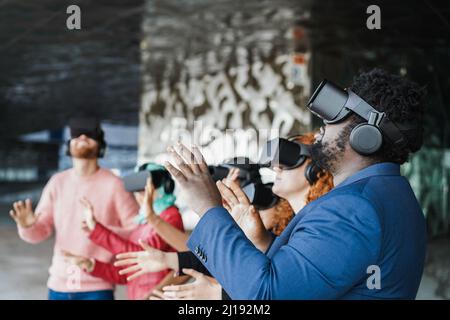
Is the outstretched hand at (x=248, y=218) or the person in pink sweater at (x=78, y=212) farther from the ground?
the outstretched hand at (x=248, y=218)

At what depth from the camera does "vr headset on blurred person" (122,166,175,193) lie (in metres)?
2.72

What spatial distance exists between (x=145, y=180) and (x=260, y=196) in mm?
659

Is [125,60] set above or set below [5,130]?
above

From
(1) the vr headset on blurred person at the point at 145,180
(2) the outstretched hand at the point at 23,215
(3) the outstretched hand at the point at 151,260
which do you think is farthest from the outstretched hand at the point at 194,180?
(2) the outstretched hand at the point at 23,215

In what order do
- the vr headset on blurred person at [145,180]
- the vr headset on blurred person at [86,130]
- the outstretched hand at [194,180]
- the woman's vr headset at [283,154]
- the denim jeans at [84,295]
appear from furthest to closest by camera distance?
the vr headset on blurred person at [86,130] < the denim jeans at [84,295] < the vr headset on blurred person at [145,180] < the woman's vr headset at [283,154] < the outstretched hand at [194,180]

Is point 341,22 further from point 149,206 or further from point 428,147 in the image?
point 149,206

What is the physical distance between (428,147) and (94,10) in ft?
13.9

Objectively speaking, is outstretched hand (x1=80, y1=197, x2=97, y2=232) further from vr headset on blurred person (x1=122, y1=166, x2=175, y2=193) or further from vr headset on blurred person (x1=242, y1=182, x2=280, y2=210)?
→ vr headset on blurred person (x1=242, y1=182, x2=280, y2=210)

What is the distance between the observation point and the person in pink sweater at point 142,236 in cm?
257

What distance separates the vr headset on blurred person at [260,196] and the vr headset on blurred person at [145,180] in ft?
1.93

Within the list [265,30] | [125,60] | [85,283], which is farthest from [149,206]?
[125,60]

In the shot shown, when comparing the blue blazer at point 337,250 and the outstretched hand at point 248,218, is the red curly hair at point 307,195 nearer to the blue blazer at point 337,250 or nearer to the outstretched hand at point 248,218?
the outstretched hand at point 248,218

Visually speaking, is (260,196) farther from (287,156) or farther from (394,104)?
(394,104)
